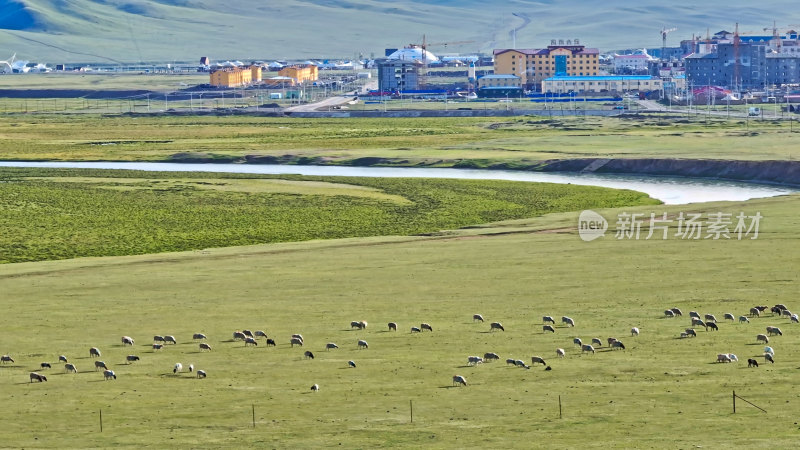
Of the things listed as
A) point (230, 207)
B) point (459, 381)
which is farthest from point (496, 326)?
point (230, 207)

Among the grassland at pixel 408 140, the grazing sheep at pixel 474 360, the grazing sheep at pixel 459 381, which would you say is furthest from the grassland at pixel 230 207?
the grazing sheep at pixel 459 381

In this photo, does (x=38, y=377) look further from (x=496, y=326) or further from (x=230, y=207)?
(x=230, y=207)

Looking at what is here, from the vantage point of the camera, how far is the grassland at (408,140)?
119 m

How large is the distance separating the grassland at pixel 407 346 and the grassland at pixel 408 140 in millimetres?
54217

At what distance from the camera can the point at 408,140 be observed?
13988 centimetres

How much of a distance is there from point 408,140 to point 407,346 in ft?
331

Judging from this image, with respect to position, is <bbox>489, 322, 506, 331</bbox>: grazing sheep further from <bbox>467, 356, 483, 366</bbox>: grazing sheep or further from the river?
the river

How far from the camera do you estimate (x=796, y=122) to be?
491 feet

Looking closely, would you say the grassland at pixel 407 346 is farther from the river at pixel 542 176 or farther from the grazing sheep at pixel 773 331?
the river at pixel 542 176

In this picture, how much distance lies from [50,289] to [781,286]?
2744cm

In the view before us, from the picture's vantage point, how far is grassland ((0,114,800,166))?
119m

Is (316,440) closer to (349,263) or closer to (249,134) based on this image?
(349,263)

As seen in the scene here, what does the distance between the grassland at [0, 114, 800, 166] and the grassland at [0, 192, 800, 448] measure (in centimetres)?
5422

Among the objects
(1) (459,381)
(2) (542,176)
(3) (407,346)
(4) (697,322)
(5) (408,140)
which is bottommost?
(2) (542,176)
